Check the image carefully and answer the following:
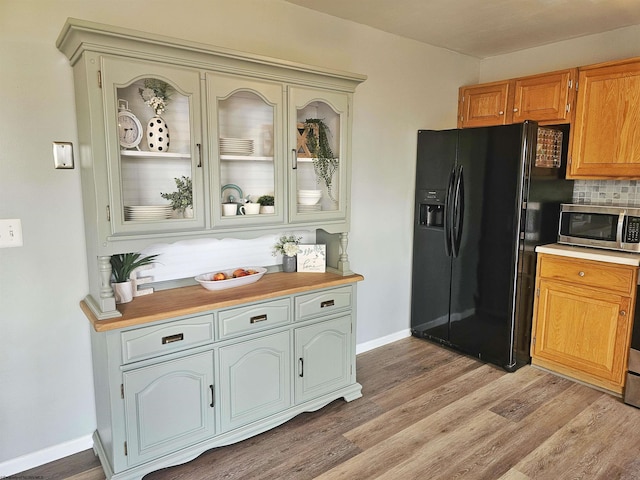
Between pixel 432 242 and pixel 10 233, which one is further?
pixel 432 242

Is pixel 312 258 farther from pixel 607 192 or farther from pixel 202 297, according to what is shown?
pixel 607 192

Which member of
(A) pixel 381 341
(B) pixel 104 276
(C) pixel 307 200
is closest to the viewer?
(B) pixel 104 276

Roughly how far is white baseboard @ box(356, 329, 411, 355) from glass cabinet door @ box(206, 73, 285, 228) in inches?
63.1

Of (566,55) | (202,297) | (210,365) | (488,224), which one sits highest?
(566,55)

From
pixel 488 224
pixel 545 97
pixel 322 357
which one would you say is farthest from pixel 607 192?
pixel 322 357

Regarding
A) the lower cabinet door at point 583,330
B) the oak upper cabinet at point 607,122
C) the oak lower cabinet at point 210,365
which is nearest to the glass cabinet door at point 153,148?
the oak lower cabinet at point 210,365

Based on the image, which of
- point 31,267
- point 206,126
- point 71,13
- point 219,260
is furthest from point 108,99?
point 219,260

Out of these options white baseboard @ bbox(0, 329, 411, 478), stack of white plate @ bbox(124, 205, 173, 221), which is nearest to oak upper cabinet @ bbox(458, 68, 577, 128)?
stack of white plate @ bbox(124, 205, 173, 221)

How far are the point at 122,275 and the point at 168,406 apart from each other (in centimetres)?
69

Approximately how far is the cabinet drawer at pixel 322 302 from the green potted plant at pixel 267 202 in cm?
53

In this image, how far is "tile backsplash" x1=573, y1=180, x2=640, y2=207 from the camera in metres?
3.20

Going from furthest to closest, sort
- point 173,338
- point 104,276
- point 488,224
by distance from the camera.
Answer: point 488,224 → point 173,338 → point 104,276

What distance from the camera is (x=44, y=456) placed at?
85.9 inches

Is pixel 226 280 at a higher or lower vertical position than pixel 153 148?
lower
